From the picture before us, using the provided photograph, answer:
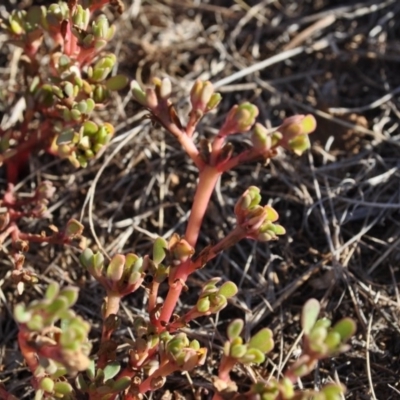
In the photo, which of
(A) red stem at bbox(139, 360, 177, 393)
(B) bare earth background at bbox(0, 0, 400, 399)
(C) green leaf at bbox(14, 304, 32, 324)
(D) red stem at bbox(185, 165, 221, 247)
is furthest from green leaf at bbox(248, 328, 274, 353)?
(C) green leaf at bbox(14, 304, 32, 324)

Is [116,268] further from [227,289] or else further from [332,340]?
[332,340]

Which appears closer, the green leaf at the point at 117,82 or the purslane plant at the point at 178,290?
the purslane plant at the point at 178,290

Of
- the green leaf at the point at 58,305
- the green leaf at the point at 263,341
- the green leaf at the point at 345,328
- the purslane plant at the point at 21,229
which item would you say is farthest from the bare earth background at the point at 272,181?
the green leaf at the point at 58,305

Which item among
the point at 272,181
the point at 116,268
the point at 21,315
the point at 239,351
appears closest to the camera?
the point at 21,315

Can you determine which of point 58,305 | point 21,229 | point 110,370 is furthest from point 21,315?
point 21,229

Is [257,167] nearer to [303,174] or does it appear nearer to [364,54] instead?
[303,174]

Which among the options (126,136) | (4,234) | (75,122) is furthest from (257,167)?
(4,234)

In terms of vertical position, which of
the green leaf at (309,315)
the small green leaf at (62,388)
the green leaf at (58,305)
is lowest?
the small green leaf at (62,388)

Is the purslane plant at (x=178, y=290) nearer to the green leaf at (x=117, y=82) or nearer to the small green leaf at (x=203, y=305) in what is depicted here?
the small green leaf at (x=203, y=305)
